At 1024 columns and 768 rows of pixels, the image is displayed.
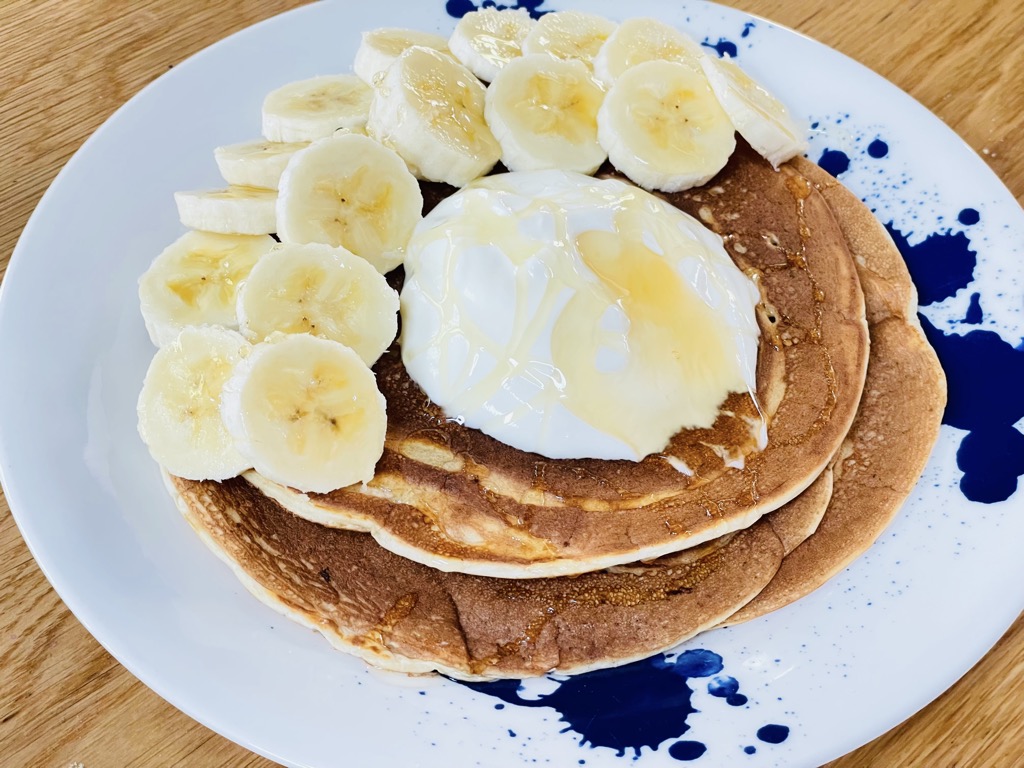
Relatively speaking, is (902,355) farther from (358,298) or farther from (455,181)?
(358,298)

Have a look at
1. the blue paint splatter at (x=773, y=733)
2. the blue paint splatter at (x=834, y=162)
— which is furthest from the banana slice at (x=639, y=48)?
the blue paint splatter at (x=773, y=733)

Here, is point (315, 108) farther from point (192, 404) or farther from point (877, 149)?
point (877, 149)

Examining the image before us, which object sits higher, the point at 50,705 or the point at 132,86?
the point at 132,86

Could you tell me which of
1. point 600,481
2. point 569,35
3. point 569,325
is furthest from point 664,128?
point 600,481

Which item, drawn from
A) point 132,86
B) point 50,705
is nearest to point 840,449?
point 50,705

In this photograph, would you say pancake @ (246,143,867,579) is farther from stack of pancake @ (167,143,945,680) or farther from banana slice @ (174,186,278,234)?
banana slice @ (174,186,278,234)

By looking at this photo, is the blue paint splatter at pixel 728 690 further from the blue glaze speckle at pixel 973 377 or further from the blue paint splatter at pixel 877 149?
the blue paint splatter at pixel 877 149
